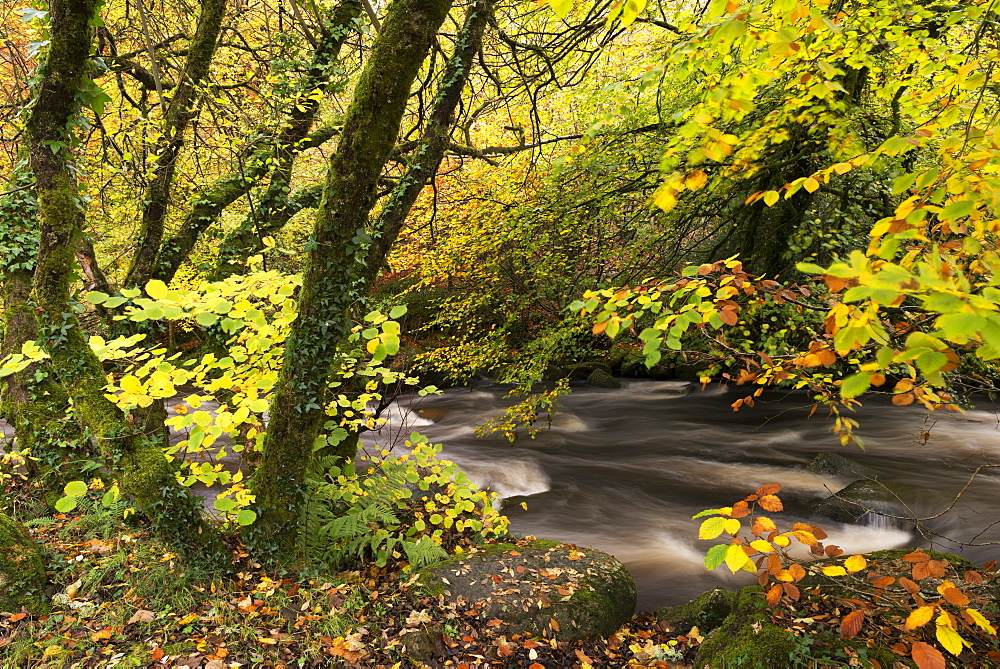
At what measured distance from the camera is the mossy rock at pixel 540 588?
4.05m

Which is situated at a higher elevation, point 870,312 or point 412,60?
point 412,60

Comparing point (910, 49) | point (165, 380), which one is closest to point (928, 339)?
point (165, 380)

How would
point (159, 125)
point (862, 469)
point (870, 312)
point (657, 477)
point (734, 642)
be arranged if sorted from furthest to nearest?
point (657, 477)
point (862, 469)
point (159, 125)
point (734, 642)
point (870, 312)

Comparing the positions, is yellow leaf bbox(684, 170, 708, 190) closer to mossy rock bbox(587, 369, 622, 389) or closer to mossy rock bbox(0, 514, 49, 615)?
mossy rock bbox(0, 514, 49, 615)

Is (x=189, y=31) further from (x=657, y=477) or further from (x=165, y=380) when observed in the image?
(x=657, y=477)

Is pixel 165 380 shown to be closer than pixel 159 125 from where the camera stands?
Yes

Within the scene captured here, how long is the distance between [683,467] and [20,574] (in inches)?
319

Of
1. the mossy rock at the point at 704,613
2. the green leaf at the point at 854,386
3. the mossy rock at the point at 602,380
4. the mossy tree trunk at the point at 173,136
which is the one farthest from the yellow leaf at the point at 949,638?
the mossy rock at the point at 602,380

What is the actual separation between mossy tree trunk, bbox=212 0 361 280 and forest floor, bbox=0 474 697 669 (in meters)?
2.98

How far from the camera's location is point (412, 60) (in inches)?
121

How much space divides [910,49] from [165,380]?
5.91 metres

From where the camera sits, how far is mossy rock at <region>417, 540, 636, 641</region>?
13.3ft

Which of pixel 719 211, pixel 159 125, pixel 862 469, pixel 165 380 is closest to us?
pixel 165 380

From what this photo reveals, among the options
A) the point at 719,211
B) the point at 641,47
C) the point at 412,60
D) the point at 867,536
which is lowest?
the point at 867,536
